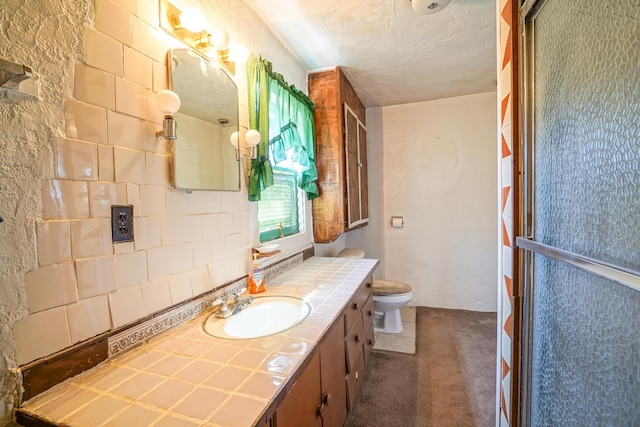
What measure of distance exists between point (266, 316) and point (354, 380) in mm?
678

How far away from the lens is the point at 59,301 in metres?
0.75

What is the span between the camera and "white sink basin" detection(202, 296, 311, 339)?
48.3 inches

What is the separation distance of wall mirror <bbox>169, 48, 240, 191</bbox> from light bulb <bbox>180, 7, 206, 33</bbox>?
0.09 m

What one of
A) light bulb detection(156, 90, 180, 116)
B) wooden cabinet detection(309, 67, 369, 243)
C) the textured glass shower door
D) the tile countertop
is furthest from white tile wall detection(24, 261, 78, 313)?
wooden cabinet detection(309, 67, 369, 243)

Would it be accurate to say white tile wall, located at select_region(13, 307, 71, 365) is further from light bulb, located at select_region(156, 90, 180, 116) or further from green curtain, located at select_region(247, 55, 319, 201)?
green curtain, located at select_region(247, 55, 319, 201)

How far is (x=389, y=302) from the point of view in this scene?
8.24 feet

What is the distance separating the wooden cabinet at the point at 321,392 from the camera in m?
0.86

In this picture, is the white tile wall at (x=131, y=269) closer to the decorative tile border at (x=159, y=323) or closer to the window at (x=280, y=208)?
the decorative tile border at (x=159, y=323)

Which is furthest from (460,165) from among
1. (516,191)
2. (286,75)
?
(516,191)

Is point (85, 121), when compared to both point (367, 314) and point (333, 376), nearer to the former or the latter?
point (333, 376)

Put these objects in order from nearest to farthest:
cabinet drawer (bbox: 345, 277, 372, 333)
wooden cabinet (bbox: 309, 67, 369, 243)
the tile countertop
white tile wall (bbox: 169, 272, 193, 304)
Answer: the tile countertop, white tile wall (bbox: 169, 272, 193, 304), cabinet drawer (bbox: 345, 277, 372, 333), wooden cabinet (bbox: 309, 67, 369, 243)

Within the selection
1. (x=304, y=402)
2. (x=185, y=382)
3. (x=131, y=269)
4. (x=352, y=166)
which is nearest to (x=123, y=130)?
(x=131, y=269)

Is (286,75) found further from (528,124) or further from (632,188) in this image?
(632,188)

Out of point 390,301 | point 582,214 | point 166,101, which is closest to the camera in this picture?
point 582,214
